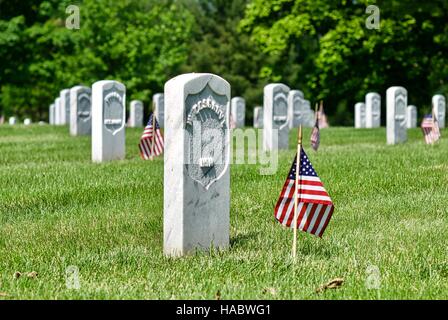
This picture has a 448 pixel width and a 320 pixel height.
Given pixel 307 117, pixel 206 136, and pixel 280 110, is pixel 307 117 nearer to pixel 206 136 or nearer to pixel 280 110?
pixel 280 110

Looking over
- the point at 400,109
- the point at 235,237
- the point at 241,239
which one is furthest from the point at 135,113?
the point at 241,239

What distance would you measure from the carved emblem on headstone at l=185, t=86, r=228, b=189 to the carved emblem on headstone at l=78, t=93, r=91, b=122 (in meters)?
16.7

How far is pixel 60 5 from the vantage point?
4031cm

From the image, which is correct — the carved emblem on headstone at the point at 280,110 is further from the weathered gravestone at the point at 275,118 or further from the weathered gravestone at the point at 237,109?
the weathered gravestone at the point at 237,109

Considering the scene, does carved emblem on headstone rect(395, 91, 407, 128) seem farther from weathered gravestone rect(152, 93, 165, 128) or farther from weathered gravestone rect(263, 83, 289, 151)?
weathered gravestone rect(152, 93, 165, 128)

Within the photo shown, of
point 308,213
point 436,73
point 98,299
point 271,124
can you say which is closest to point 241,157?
point 271,124

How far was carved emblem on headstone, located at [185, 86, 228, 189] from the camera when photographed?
25.3 feet

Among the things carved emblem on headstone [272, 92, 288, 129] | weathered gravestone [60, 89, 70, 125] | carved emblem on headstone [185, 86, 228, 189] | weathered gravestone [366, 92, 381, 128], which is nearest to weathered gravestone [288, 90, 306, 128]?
weathered gravestone [366, 92, 381, 128]

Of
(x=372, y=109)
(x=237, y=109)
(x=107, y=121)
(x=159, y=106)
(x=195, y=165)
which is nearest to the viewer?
(x=195, y=165)

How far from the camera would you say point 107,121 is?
650 inches

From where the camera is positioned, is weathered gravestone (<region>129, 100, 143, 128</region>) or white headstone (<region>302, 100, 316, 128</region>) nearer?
white headstone (<region>302, 100, 316, 128</region>)

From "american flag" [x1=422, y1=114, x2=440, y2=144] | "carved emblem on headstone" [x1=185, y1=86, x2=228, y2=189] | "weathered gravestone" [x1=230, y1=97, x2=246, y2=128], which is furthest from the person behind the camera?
"weathered gravestone" [x1=230, y1=97, x2=246, y2=128]

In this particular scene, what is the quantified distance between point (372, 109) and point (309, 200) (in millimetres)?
26244
